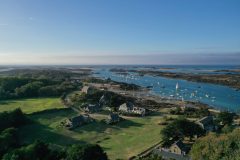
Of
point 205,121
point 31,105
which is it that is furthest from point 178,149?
point 31,105

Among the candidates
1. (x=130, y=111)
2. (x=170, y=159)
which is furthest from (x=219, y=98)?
(x=170, y=159)

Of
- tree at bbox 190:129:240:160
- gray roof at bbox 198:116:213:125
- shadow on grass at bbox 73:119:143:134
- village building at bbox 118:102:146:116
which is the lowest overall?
shadow on grass at bbox 73:119:143:134

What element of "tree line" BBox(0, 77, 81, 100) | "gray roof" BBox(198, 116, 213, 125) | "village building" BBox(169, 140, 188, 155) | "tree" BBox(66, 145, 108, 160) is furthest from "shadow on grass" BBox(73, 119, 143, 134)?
"tree line" BBox(0, 77, 81, 100)

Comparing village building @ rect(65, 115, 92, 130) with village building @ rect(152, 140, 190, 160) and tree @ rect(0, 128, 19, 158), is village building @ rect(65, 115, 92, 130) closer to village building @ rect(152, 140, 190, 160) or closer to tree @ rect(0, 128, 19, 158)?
tree @ rect(0, 128, 19, 158)

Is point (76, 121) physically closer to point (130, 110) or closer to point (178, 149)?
point (130, 110)

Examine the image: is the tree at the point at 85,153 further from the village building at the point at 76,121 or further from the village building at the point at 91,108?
the village building at the point at 91,108

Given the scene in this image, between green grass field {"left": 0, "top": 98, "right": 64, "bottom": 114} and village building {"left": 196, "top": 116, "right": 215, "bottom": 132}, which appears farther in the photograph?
green grass field {"left": 0, "top": 98, "right": 64, "bottom": 114}

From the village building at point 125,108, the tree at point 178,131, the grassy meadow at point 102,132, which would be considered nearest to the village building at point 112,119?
the grassy meadow at point 102,132
